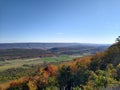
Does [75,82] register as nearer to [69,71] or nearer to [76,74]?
[76,74]

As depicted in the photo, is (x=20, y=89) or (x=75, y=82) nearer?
(x=75, y=82)

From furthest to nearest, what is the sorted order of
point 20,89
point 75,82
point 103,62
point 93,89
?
point 20,89 < point 103,62 < point 75,82 < point 93,89

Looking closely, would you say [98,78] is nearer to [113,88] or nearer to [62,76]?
[113,88]

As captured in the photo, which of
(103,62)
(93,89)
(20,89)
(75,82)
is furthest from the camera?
(20,89)

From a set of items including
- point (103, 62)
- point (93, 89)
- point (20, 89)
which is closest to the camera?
point (93, 89)

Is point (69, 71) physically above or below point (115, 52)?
below

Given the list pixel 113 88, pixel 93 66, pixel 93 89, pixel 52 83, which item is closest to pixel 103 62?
pixel 93 66

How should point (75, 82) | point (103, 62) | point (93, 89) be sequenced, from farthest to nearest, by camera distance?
1. point (103, 62)
2. point (75, 82)
3. point (93, 89)

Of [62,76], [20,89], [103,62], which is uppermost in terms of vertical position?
[103,62]

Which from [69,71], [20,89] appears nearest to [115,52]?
[69,71]
